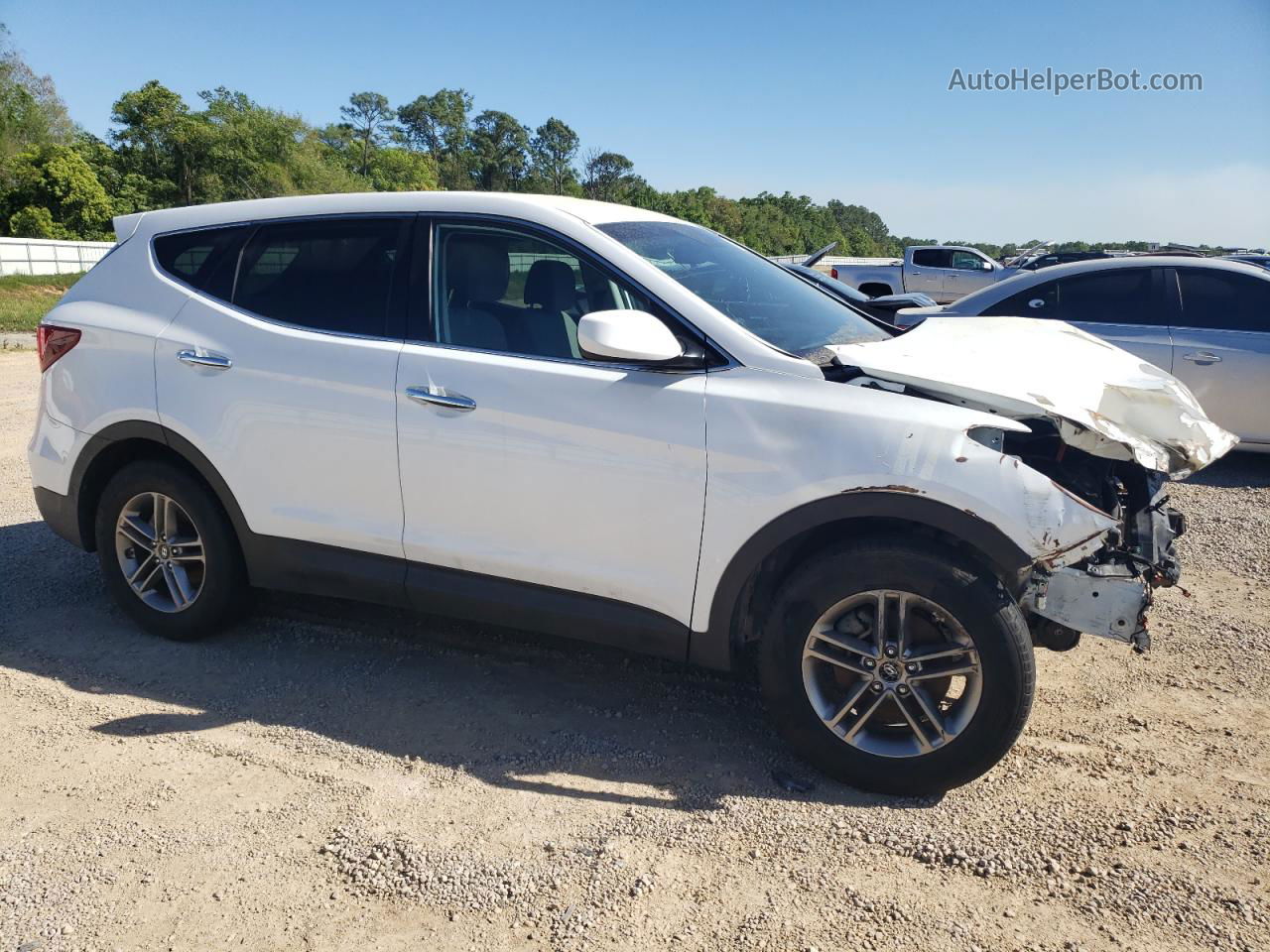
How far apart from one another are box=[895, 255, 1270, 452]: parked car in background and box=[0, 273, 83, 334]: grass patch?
1827cm

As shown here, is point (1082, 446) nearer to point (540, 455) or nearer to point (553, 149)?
point (540, 455)

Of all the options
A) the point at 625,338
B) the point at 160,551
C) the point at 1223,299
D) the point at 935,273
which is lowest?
the point at 160,551

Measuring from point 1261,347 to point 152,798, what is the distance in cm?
760

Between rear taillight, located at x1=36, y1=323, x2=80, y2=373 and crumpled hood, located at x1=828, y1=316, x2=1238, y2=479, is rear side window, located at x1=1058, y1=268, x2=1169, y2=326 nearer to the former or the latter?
crumpled hood, located at x1=828, y1=316, x2=1238, y2=479

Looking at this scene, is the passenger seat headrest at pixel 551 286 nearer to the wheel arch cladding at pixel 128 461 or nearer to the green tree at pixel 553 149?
the wheel arch cladding at pixel 128 461

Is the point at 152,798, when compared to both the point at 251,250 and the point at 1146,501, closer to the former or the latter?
the point at 251,250

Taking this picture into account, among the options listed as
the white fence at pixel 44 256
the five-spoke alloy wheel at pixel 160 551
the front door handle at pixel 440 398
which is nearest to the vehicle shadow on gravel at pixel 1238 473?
the front door handle at pixel 440 398

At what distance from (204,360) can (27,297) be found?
91.2 ft

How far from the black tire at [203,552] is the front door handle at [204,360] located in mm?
491

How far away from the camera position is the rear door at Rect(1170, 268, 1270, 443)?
7.09m

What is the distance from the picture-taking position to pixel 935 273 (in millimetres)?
21953

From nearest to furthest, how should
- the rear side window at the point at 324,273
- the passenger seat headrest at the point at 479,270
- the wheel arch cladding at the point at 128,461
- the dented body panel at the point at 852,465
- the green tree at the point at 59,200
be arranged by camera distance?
the dented body panel at the point at 852,465
the passenger seat headrest at the point at 479,270
the rear side window at the point at 324,273
the wheel arch cladding at the point at 128,461
the green tree at the point at 59,200

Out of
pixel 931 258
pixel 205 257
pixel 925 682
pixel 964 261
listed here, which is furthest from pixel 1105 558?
pixel 964 261

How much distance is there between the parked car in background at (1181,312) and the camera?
7.11m
